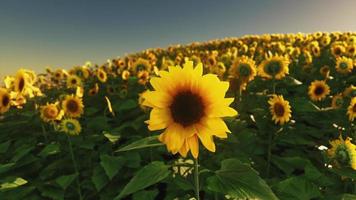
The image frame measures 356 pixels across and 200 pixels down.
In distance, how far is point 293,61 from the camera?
30.3ft

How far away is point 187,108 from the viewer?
241cm

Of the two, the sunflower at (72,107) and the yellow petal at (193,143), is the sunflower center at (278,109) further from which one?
the yellow petal at (193,143)

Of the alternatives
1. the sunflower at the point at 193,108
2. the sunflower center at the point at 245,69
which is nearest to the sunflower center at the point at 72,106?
the sunflower center at the point at 245,69

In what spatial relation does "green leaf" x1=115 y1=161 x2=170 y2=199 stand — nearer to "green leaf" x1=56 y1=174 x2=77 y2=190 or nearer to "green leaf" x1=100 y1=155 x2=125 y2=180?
"green leaf" x1=100 y1=155 x2=125 y2=180

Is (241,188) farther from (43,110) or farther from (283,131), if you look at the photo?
(43,110)

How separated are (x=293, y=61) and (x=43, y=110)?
5.69m

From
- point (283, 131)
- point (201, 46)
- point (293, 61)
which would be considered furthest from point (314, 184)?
point (201, 46)

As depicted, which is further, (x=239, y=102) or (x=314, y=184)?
(x=239, y=102)

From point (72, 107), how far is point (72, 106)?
0.02 m

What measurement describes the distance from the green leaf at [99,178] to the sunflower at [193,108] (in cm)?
235

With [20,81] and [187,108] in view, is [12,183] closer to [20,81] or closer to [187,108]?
[20,81]

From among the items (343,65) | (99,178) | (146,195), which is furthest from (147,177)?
(343,65)

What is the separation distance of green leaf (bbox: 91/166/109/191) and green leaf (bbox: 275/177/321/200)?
6.20ft

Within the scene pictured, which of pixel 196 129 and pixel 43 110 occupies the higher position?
pixel 196 129
